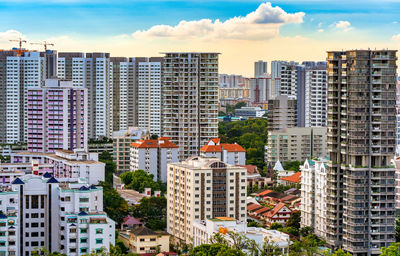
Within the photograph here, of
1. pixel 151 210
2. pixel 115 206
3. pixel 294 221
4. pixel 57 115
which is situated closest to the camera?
pixel 294 221

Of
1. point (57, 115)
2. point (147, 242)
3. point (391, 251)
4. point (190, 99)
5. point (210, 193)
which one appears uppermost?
point (190, 99)

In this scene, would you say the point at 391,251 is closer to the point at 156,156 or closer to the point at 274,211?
the point at 274,211

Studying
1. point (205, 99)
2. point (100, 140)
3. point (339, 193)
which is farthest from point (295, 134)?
point (339, 193)

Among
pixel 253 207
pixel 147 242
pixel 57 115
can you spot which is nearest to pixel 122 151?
pixel 57 115

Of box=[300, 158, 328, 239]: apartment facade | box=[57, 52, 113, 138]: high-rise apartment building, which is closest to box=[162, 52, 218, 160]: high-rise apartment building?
box=[300, 158, 328, 239]: apartment facade

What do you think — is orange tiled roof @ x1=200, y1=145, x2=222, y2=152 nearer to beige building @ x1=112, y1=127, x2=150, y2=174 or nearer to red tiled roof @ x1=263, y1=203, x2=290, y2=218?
beige building @ x1=112, y1=127, x2=150, y2=174

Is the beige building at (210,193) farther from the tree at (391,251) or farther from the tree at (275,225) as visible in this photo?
the tree at (391,251)

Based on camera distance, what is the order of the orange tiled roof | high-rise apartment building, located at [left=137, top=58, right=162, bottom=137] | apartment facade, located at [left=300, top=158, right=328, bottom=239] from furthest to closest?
1. high-rise apartment building, located at [left=137, top=58, right=162, bottom=137]
2. the orange tiled roof
3. apartment facade, located at [left=300, top=158, right=328, bottom=239]
